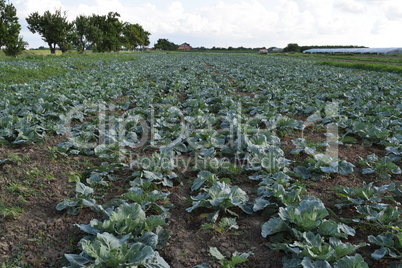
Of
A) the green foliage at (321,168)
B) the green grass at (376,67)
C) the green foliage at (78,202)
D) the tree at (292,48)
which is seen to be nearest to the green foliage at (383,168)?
the green foliage at (321,168)

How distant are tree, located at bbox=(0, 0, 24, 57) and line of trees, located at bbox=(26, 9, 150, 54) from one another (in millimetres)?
8063

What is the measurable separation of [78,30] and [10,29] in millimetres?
18308

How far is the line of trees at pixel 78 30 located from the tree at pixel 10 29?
8063 mm

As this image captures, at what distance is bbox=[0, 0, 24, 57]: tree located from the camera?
33.7m

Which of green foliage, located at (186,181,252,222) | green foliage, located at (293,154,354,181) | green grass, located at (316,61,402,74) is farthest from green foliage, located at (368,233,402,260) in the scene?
green grass, located at (316,61,402,74)

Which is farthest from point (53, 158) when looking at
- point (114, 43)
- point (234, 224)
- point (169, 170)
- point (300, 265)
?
point (114, 43)

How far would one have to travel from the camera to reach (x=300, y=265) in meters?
2.43

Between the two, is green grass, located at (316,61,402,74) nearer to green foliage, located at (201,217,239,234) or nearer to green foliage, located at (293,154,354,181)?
green foliage, located at (293,154,354,181)

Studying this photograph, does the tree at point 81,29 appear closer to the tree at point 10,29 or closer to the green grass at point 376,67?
the tree at point 10,29

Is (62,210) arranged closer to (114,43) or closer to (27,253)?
(27,253)

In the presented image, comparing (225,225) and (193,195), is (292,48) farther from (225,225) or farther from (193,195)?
(225,225)

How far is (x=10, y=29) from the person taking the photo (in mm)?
34406

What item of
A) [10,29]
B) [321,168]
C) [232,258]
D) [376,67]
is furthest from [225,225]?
[10,29]

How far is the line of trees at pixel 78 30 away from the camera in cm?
4341
